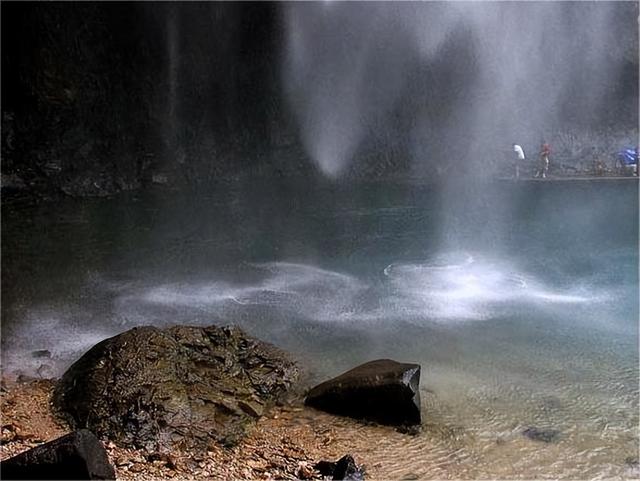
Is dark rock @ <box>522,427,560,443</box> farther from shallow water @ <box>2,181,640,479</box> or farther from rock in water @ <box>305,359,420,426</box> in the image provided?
rock in water @ <box>305,359,420,426</box>

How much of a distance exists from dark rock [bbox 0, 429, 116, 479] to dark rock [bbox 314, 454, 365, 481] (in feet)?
5.19

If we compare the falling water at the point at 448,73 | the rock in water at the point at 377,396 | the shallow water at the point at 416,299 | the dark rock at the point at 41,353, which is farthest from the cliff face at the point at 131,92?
the rock in water at the point at 377,396

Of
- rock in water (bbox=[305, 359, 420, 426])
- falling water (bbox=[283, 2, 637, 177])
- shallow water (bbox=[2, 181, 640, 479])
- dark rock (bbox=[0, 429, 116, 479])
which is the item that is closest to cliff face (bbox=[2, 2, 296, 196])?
falling water (bbox=[283, 2, 637, 177])

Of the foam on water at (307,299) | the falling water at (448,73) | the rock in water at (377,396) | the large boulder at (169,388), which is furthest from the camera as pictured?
the falling water at (448,73)

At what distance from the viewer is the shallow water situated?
5.68 meters

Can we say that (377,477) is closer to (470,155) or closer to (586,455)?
(586,455)

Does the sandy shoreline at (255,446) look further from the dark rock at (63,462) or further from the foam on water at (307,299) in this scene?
the foam on water at (307,299)

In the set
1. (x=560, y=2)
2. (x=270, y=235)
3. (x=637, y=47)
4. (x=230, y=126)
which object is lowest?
(x=270, y=235)

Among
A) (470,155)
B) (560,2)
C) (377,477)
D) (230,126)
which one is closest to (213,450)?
(377,477)

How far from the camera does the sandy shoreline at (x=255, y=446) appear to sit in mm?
4551

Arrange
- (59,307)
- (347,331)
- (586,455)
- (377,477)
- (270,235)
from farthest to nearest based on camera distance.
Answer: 1. (270,235)
2. (59,307)
3. (347,331)
4. (586,455)
5. (377,477)

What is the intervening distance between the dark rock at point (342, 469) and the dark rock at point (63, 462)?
1.58m

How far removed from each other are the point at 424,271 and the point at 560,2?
817 inches

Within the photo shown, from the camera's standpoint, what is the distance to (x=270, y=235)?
13.7 m
